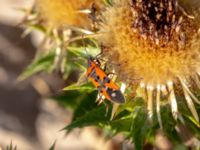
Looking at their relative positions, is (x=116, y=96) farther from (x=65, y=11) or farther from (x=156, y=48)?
(x=65, y=11)

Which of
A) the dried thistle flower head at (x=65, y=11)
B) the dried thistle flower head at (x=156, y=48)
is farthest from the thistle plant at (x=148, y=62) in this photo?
Result: the dried thistle flower head at (x=65, y=11)

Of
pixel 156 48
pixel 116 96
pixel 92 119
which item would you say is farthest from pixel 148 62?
pixel 92 119

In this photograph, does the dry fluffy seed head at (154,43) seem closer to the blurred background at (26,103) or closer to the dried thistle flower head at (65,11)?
the dried thistle flower head at (65,11)

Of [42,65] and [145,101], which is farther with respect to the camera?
[42,65]

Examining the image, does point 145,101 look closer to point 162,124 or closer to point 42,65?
point 162,124

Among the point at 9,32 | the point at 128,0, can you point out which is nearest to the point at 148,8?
the point at 128,0
